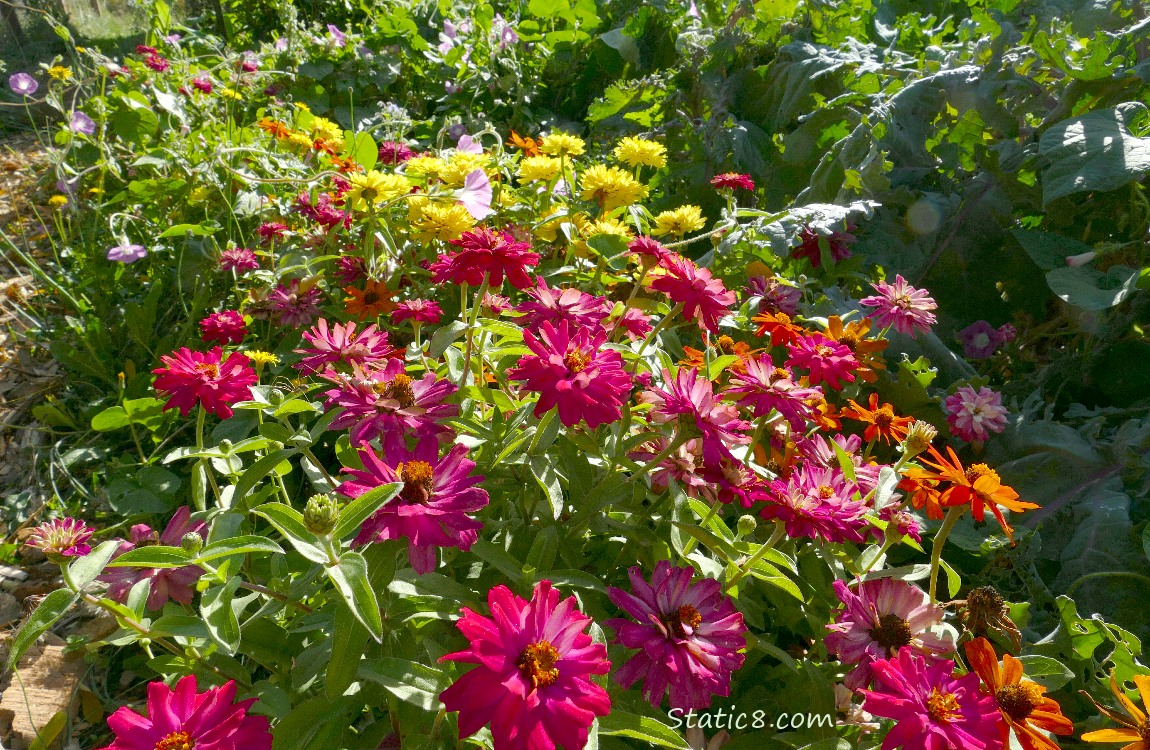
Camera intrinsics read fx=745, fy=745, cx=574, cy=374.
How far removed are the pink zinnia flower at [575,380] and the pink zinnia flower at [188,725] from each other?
1.52 ft

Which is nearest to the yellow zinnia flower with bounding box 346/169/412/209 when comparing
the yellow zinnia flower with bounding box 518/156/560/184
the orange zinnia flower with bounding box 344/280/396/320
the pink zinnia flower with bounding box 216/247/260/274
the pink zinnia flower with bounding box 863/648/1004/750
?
the orange zinnia flower with bounding box 344/280/396/320

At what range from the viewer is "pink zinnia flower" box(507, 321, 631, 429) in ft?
3.01

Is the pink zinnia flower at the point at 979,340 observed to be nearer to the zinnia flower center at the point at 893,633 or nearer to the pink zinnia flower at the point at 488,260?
the zinnia flower center at the point at 893,633

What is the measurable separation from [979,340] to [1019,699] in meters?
1.37

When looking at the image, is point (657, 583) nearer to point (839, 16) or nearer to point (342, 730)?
point (342, 730)

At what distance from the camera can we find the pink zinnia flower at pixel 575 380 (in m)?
0.92

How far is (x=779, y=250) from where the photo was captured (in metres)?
1.83

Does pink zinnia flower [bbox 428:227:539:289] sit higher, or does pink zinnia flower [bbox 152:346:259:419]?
pink zinnia flower [bbox 428:227:539:289]

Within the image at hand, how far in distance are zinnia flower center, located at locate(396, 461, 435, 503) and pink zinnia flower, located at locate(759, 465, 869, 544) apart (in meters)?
0.45

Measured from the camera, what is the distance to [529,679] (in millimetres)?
714

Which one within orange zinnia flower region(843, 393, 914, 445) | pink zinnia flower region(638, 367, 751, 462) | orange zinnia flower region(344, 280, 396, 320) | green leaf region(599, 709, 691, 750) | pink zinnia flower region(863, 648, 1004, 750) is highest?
pink zinnia flower region(638, 367, 751, 462)

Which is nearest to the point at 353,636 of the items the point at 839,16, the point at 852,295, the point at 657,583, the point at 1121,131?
the point at 657,583

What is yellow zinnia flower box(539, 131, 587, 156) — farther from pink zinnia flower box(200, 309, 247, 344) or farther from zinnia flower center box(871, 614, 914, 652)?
zinnia flower center box(871, 614, 914, 652)

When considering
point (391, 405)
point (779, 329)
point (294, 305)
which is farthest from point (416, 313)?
point (779, 329)
